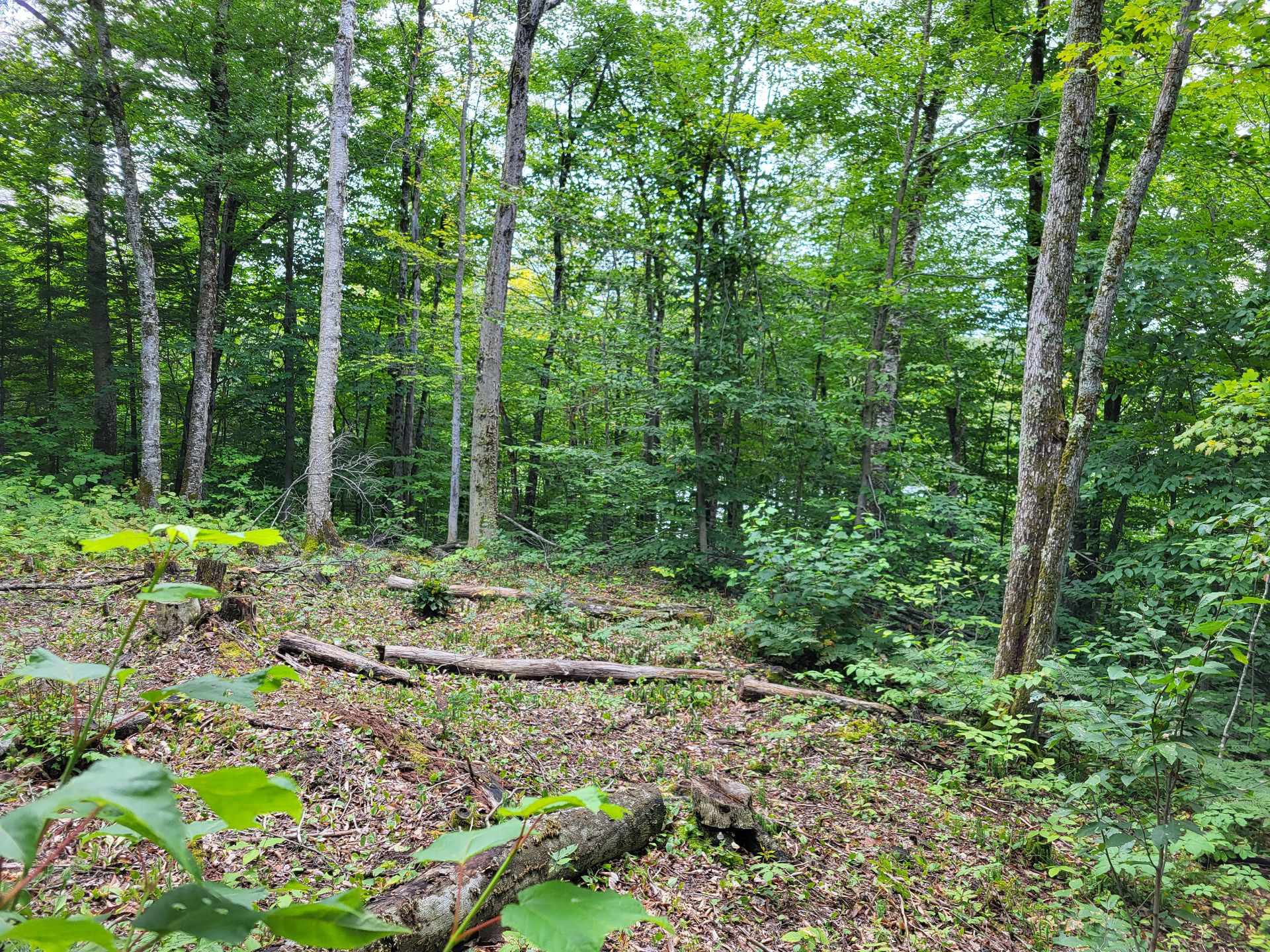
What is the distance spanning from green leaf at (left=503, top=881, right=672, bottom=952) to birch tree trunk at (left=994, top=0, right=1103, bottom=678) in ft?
19.4

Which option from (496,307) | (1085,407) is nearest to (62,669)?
(1085,407)

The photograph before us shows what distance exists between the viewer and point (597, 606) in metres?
8.70

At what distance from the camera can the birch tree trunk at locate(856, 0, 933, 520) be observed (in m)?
9.30

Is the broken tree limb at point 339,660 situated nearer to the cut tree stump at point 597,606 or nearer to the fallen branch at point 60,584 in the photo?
the fallen branch at point 60,584

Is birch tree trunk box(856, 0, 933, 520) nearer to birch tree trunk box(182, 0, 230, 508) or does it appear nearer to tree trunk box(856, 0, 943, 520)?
tree trunk box(856, 0, 943, 520)

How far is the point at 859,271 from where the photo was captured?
1056 cm

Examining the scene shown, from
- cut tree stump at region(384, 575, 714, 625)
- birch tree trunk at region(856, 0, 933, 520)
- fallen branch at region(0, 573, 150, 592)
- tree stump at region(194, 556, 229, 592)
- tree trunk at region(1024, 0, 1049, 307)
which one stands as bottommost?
cut tree stump at region(384, 575, 714, 625)

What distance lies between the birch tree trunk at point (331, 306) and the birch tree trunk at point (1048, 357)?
9287mm

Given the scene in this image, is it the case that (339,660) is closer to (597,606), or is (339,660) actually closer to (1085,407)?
(597,606)

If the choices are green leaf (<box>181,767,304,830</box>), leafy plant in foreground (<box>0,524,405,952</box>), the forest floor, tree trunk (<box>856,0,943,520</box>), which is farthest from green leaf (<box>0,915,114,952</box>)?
tree trunk (<box>856,0,943,520</box>)

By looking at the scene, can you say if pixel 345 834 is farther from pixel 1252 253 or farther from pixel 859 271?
pixel 1252 253

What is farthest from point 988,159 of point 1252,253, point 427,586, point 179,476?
point 179,476

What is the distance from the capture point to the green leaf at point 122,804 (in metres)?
0.55

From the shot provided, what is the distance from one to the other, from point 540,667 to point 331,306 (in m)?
6.98
